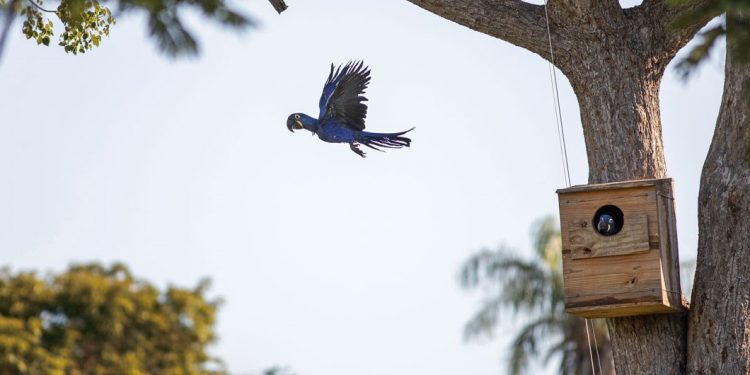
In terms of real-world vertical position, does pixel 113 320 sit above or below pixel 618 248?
above

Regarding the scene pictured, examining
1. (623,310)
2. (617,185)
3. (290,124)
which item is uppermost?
(290,124)

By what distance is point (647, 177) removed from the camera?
727 cm

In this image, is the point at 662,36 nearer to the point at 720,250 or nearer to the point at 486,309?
the point at 720,250

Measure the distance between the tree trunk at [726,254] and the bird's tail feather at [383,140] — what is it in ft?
5.12

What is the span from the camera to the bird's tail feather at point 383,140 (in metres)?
6.91

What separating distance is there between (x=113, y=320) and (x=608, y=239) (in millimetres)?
14052

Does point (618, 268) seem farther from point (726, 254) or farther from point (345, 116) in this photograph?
point (345, 116)

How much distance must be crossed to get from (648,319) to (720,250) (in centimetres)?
52

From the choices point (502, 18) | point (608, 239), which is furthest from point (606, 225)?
point (502, 18)

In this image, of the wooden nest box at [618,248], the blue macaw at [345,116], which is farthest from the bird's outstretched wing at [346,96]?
the wooden nest box at [618,248]

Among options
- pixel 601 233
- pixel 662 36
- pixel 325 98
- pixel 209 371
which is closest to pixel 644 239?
pixel 601 233

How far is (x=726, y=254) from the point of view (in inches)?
273

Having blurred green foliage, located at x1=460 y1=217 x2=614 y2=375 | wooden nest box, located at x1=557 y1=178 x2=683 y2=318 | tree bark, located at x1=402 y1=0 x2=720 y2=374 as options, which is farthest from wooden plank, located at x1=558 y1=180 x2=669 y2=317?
blurred green foliage, located at x1=460 y1=217 x2=614 y2=375

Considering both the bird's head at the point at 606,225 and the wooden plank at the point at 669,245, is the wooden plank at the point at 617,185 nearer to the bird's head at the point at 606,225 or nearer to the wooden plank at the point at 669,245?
the wooden plank at the point at 669,245
